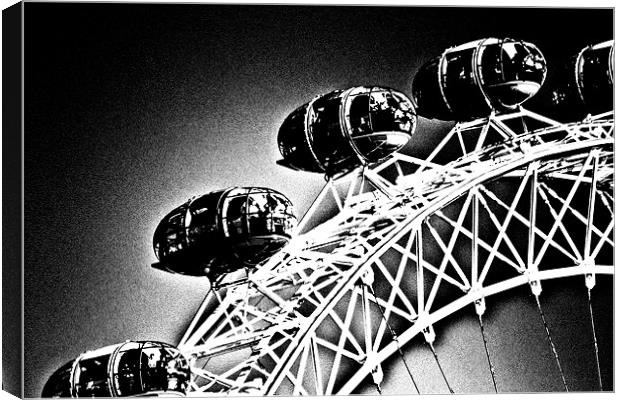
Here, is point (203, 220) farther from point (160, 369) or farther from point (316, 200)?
point (160, 369)

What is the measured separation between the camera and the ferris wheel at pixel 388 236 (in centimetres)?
466


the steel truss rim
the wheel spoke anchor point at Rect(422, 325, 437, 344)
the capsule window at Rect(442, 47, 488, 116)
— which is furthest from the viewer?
the wheel spoke anchor point at Rect(422, 325, 437, 344)

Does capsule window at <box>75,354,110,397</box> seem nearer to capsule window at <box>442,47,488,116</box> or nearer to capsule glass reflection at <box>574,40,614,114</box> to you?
capsule window at <box>442,47,488,116</box>

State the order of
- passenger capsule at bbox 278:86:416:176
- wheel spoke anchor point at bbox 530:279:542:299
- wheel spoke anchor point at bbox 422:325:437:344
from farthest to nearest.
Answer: wheel spoke anchor point at bbox 530:279:542:299
wheel spoke anchor point at bbox 422:325:437:344
passenger capsule at bbox 278:86:416:176

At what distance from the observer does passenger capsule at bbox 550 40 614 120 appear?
5156mm

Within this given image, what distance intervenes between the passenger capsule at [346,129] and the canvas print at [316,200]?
1cm

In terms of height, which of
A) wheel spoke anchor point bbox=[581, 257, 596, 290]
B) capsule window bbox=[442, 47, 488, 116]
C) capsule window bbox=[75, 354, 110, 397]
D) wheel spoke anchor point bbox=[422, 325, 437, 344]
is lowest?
capsule window bbox=[75, 354, 110, 397]

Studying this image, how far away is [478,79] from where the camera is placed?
4.95m

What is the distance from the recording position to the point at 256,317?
4914mm

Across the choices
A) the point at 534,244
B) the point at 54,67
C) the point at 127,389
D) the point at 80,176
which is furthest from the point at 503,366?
the point at 54,67

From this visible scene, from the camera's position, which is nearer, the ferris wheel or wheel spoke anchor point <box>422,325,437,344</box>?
the ferris wheel

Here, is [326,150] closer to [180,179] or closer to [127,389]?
[180,179]

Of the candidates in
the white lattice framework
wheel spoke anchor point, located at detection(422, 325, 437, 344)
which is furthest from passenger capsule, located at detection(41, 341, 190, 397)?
wheel spoke anchor point, located at detection(422, 325, 437, 344)

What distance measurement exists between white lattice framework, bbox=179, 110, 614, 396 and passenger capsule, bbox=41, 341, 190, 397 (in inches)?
8.3
